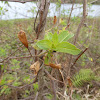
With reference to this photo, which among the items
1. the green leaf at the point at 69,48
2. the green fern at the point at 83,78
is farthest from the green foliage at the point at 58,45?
the green fern at the point at 83,78

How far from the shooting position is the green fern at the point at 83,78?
140 cm

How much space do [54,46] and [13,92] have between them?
123 centimetres

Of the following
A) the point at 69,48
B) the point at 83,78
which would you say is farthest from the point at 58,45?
the point at 83,78

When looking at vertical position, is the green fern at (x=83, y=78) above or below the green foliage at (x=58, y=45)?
below

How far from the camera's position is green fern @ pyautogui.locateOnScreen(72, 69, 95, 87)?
4.60 feet

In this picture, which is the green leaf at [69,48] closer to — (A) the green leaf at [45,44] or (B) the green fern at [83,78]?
(A) the green leaf at [45,44]

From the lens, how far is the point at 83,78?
1430 millimetres

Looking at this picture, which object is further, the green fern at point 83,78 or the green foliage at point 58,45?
the green fern at point 83,78

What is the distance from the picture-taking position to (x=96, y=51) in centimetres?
218

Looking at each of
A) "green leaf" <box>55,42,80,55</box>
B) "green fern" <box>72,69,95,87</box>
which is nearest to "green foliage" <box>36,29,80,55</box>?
"green leaf" <box>55,42,80,55</box>

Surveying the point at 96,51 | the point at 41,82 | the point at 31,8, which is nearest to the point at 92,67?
the point at 96,51

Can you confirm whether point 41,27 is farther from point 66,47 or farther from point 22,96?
point 22,96

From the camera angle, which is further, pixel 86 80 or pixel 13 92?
pixel 86 80

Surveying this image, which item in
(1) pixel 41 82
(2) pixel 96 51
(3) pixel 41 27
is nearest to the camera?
(3) pixel 41 27
